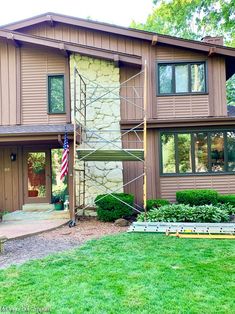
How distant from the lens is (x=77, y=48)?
9461mm

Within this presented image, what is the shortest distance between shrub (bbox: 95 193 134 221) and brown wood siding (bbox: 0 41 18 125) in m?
4.24

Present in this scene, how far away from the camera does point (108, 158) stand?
28.9ft

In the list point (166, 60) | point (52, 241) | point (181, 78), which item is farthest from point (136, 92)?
point (52, 241)

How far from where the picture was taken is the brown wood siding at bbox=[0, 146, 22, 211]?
10.5m

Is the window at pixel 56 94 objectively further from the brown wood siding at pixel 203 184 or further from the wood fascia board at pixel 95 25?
the brown wood siding at pixel 203 184

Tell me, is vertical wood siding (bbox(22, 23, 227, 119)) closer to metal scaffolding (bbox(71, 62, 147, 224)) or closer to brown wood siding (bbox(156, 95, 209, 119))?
brown wood siding (bbox(156, 95, 209, 119))

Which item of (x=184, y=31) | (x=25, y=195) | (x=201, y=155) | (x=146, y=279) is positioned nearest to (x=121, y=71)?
(x=201, y=155)

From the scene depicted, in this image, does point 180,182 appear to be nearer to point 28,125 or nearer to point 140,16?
point 28,125

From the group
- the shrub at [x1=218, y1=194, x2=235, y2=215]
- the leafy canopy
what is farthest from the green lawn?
the leafy canopy

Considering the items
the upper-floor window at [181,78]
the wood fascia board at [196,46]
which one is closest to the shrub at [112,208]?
the upper-floor window at [181,78]

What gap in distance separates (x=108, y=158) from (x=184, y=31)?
16.7m

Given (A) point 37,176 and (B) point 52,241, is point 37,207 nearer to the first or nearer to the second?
(A) point 37,176

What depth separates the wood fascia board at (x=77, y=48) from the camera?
9.40 metres

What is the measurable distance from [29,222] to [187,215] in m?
4.48
